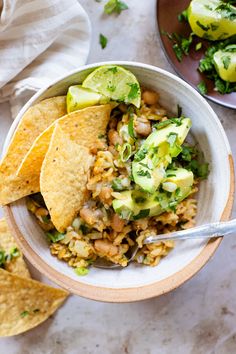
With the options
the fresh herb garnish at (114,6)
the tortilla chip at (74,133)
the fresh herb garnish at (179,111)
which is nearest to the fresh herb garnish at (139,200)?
the tortilla chip at (74,133)

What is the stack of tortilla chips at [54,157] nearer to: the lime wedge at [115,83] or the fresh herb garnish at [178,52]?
the lime wedge at [115,83]

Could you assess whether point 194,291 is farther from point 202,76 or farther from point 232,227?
point 202,76

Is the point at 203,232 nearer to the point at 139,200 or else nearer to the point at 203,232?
the point at 203,232

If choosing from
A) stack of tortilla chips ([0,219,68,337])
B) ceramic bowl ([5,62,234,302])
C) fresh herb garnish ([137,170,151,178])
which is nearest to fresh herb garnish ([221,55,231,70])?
ceramic bowl ([5,62,234,302])

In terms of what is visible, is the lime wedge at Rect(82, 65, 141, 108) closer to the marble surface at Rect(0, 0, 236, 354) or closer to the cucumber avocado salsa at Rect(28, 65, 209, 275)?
the cucumber avocado salsa at Rect(28, 65, 209, 275)

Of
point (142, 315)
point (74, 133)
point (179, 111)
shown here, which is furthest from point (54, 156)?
point (142, 315)

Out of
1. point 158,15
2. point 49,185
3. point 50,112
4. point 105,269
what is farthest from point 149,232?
point 158,15

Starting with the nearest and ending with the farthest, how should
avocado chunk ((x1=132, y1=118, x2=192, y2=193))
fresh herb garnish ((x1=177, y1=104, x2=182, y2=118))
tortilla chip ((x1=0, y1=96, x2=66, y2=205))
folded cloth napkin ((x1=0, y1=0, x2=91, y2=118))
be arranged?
avocado chunk ((x1=132, y1=118, x2=192, y2=193))
tortilla chip ((x1=0, y1=96, x2=66, y2=205))
fresh herb garnish ((x1=177, y1=104, x2=182, y2=118))
folded cloth napkin ((x1=0, y1=0, x2=91, y2=118))
